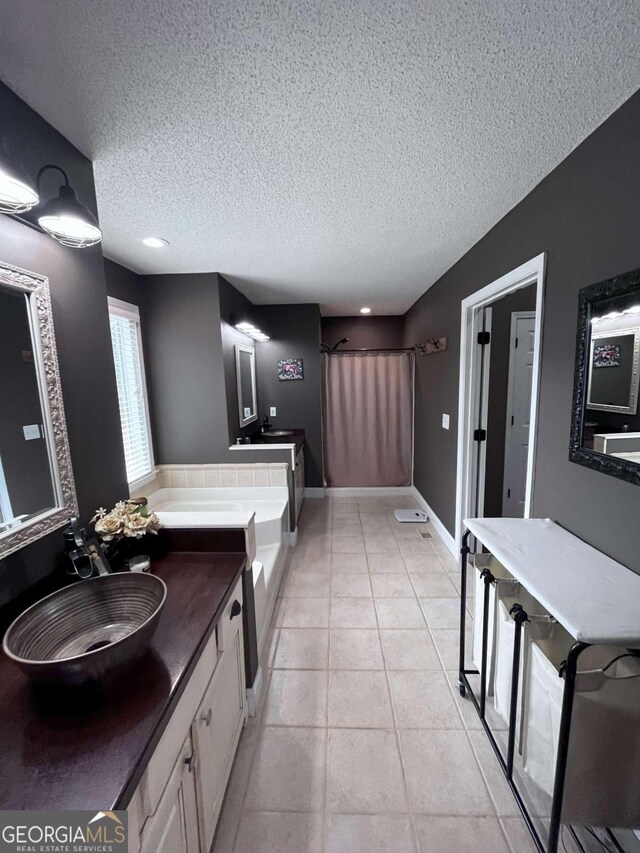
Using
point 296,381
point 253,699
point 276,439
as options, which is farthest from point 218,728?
point 296,381

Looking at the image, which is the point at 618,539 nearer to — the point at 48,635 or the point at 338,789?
the point at 338,789

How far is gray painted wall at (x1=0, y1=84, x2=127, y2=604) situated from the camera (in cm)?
106

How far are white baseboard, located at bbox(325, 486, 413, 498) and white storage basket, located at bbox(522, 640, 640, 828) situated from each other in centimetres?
Answer: 347

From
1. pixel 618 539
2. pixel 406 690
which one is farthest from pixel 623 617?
pixel 406 690

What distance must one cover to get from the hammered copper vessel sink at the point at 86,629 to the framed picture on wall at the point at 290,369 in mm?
3406

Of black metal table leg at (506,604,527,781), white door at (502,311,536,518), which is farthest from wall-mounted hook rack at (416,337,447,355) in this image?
black metal table leg at (506,604,527,781)

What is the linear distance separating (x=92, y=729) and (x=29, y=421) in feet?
2.98

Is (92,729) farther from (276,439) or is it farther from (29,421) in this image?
(276,439)

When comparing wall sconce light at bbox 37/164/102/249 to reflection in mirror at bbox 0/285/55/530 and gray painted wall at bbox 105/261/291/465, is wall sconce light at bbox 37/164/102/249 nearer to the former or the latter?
reflection in mirror at bbox 0/285/55/530

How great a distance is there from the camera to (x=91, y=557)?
46.7 inches

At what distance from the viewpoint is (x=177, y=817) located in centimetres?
86

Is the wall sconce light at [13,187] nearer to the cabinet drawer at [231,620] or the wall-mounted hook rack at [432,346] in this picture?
the cabinet drawer at [231,620]

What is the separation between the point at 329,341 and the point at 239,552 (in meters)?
3.82

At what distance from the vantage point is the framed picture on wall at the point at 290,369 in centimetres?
429
